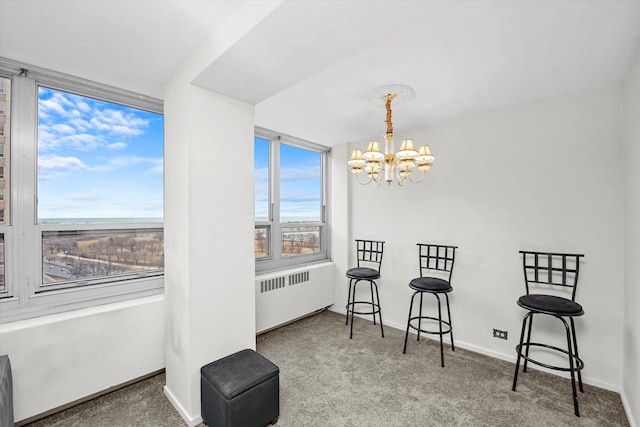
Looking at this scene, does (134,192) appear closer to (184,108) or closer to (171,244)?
(171,244)

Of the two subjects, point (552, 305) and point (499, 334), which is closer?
point (552, 305)

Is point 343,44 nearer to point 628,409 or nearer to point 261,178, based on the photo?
point 261,178

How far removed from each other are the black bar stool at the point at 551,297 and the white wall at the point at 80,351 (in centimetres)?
311

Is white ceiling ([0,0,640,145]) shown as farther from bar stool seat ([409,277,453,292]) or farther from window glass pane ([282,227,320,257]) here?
window glass pane ([282,227,320,257])

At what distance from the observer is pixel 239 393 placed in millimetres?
1811

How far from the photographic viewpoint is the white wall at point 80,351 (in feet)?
6.27

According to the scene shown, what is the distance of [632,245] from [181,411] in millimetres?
3558

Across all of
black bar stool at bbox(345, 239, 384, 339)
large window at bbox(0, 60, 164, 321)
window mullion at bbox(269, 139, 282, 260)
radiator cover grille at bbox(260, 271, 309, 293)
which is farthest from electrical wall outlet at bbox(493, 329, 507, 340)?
large window at bbox(0, 60, 164, 321)

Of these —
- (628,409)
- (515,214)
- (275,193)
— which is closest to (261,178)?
(275,193)

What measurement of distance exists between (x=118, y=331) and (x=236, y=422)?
1247 mm

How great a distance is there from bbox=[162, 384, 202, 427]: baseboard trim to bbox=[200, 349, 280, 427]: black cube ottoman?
7cm

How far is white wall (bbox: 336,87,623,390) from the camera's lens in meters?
2.46

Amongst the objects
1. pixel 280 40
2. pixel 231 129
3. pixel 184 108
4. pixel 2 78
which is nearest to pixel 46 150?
pixel 2 78

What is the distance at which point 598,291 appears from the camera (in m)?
2.48
